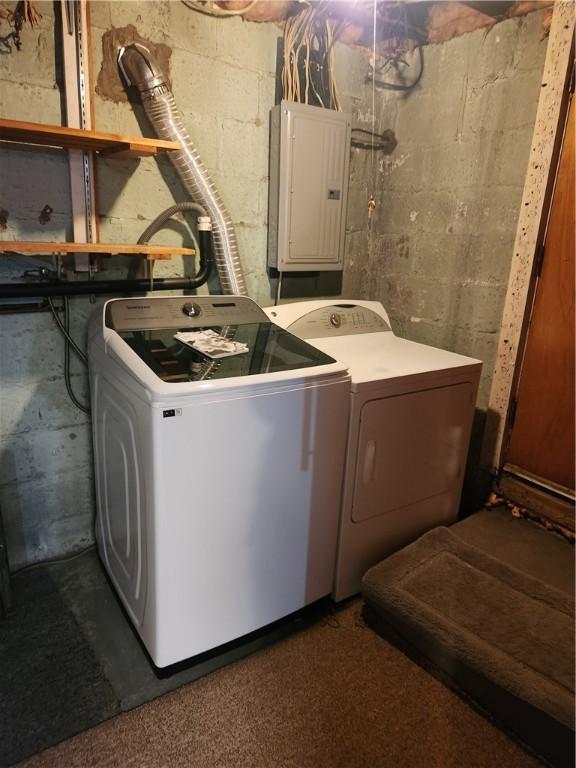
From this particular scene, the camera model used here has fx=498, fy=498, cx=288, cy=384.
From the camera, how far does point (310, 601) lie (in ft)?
5.86

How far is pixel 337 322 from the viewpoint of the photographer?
2.20 m

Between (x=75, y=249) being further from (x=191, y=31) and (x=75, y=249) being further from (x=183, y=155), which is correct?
(x=191, y=31)

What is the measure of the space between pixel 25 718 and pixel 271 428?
1068 millimetres

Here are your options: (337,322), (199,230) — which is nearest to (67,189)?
(199,230)

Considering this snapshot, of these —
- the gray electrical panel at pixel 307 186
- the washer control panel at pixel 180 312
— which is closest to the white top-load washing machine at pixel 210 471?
the washer control panel at pixel 180 312

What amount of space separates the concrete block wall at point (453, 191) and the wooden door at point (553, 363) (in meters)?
0.15

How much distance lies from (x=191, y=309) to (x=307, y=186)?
2.68ft

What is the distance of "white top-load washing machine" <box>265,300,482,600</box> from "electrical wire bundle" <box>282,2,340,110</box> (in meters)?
0.93

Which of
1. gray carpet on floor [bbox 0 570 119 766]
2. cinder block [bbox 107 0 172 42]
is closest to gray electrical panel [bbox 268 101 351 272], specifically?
cinder block [bbox 107 0 172 42]

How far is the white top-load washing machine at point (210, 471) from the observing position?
135 centimetres

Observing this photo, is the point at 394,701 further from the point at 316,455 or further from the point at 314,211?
the point at 314,211

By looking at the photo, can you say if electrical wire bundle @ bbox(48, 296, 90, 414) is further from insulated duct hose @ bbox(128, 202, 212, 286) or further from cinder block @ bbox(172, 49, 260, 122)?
cinder block @ bbox(172, 49, 260, 122)

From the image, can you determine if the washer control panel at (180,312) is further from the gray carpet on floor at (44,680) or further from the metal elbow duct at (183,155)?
the gray carpet on floor at (44,680)

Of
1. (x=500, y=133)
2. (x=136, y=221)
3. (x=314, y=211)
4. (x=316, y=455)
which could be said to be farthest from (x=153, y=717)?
(x=500, y=133)
